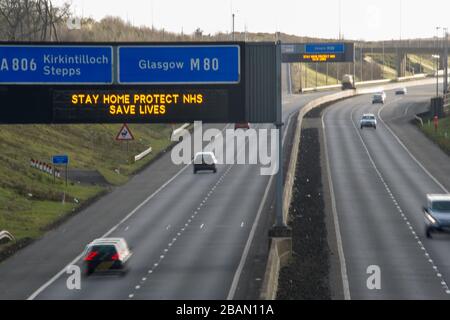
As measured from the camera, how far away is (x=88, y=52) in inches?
1729

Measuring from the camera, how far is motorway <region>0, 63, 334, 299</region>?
41.6 metres

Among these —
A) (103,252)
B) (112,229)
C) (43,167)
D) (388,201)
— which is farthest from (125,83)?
(43,167)

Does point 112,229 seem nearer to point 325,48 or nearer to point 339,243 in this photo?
point 339,243

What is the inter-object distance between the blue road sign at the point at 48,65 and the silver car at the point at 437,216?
16.9 m

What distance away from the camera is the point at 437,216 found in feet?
176

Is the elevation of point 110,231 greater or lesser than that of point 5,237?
lesser

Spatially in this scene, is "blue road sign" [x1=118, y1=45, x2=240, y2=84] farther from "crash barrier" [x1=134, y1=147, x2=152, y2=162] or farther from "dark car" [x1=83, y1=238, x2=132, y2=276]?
"crash barrier" [x1=134, y1=147, x2=152, y2=162]

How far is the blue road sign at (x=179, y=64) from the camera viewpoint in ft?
143

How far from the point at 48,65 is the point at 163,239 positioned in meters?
12.9

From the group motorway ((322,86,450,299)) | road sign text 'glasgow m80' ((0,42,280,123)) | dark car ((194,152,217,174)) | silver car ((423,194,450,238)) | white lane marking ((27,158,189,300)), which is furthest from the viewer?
dark car ((194,152,217,174))

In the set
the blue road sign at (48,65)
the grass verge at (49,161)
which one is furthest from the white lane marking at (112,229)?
the blue road sign at (48,65)

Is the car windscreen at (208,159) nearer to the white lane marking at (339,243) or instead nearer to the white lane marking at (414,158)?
the white lane marking at (339,243)

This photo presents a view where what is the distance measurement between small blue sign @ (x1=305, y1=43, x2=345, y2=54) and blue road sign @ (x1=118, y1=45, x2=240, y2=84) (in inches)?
2935

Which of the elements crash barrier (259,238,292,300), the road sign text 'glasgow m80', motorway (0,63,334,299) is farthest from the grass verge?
crash barrier (259,238,292,300)
